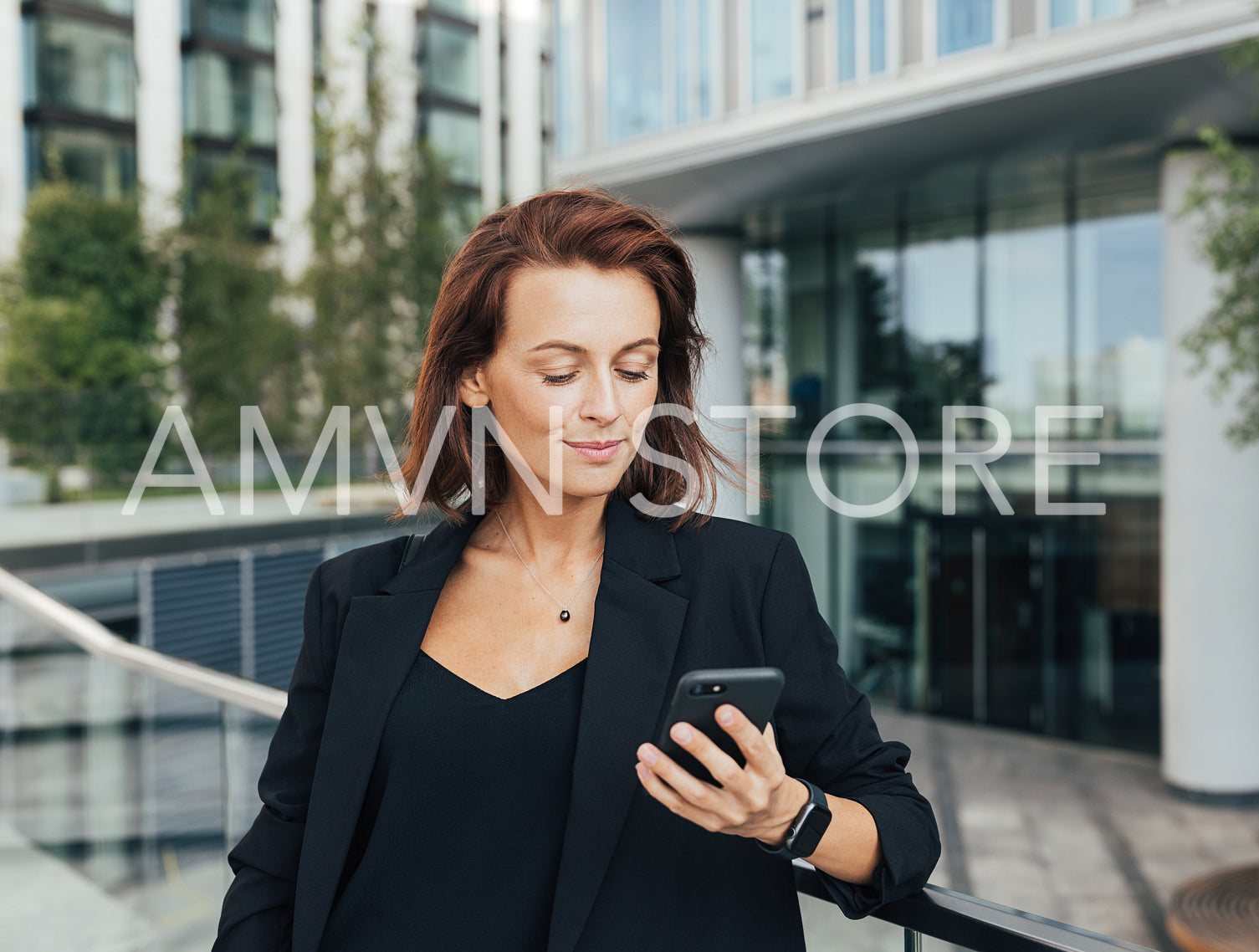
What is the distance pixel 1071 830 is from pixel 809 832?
1049 cm

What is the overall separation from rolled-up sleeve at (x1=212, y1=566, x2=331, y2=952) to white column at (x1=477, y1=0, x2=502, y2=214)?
37359mm

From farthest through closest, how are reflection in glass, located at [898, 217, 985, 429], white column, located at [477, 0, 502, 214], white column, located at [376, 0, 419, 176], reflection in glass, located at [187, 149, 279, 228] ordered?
1. white column, located at [477, 0, 502, 214]
2. reflection in glass, located at [187, 149, 279, 228]
3. white column, located at [376, 0, 419, 176]
4. reflection in glass, located at [898, 217, 985, 429]

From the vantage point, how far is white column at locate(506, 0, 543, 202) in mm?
39125

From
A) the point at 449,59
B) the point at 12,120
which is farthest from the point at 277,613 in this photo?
the point at 449,59

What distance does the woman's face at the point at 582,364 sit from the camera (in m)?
1.44

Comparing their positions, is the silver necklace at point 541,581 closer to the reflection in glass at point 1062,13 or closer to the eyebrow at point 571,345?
the eyebrow at point 571,345

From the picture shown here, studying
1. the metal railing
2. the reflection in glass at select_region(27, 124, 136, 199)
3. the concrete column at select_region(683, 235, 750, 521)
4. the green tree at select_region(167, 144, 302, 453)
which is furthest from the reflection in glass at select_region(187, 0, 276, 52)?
the metal railing

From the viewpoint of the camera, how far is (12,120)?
28016 millimetres

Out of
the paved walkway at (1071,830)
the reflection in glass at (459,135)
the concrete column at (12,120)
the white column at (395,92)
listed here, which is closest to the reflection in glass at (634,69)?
the white column at (395,92)

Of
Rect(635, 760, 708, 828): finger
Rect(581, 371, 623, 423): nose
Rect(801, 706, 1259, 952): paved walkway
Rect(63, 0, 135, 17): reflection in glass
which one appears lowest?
Rect(801, 706, 1259, 952): paved walkway

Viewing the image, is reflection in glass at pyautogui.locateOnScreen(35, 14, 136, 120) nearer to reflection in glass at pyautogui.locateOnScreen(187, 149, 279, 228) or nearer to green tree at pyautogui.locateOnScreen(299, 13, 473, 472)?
reflection in glass at pyautogui.locateOnScreen(187, 149, 279, 228)

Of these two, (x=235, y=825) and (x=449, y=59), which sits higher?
(x=449, y=59)

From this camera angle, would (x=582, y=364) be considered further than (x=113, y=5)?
No

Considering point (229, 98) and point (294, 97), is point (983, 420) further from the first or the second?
point (294, 97)
